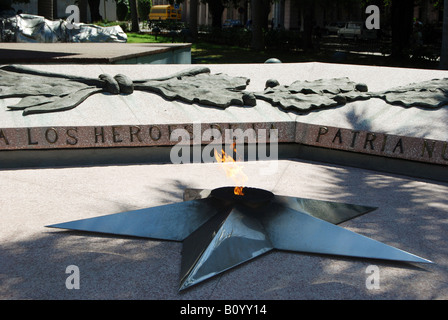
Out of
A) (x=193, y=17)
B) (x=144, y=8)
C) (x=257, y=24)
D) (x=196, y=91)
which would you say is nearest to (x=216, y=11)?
(x=193, y=17)

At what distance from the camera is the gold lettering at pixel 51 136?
6.14 meters

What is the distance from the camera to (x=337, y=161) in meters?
6.81

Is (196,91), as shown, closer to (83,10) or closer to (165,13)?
(83,10)

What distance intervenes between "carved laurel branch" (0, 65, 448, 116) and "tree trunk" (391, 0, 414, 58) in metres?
14.5

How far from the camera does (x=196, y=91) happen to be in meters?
7.23

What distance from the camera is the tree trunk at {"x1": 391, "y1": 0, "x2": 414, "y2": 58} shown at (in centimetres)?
2127

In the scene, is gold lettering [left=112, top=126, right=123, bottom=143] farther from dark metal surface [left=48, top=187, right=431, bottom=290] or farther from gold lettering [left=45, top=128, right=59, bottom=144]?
dark metal surface [left=48, top=187, right=431, bottom=290]

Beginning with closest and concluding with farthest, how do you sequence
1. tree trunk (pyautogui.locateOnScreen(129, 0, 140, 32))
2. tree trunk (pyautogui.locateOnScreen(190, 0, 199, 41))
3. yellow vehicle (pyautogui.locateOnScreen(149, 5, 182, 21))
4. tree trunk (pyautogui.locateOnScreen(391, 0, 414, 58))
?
tree trunk (pyautogui.locateOnScreen(391, 0, 414, 58)) < tree trunk (pyautogui.locateOnScreen(190, 0, 199, 41)) < tree trunk (pyautogui.locateOnScreen(129, 0, 140, 32)) < yellow vehicle (pyautogui.locateOnScreen(149, 5, 182, 21))

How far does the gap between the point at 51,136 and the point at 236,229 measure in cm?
319

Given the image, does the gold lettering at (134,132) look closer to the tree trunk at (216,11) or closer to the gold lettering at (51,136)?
the gold lettering at (51,136)

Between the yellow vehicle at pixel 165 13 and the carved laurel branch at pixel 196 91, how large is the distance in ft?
172

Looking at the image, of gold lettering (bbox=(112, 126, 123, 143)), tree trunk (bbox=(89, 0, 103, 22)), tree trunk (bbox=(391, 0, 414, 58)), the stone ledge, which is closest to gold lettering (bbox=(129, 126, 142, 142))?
the stone ledge

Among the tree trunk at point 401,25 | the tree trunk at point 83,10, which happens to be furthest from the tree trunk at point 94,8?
the tree trunk at point 401,25
